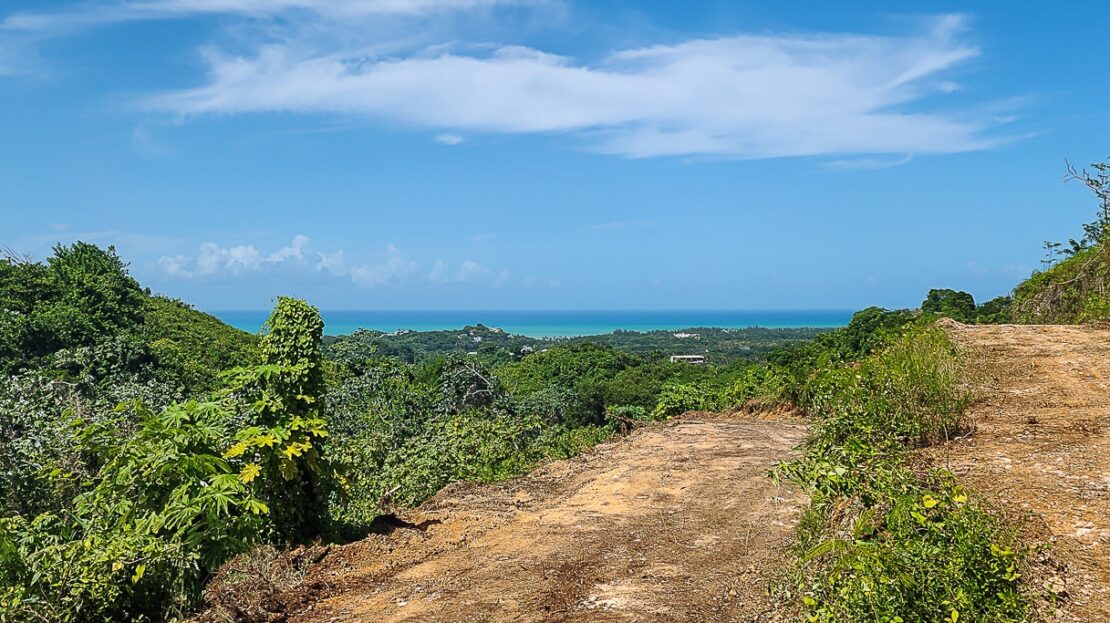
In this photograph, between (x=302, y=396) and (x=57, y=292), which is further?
(x=57, y=292)

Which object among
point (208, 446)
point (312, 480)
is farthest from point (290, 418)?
point (208, 446)

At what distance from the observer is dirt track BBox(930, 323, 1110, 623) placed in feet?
13.2

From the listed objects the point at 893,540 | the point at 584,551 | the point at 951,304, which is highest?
the point at 951,304

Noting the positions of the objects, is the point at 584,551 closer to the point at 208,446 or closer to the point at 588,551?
the point at 588,551

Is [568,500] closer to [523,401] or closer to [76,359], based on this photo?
[523,401]

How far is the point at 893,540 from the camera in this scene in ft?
13.3

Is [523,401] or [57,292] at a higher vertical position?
[57,292]

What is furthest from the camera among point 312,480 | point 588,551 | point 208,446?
point 312,480

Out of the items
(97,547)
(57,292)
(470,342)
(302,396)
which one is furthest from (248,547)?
(470,342)

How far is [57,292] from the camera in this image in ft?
96.9

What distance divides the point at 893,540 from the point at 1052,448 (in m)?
2.61

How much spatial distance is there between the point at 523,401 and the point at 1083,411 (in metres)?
16.4

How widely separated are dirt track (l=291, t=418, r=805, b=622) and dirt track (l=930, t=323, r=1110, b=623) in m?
1.49

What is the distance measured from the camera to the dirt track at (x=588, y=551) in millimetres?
5141
